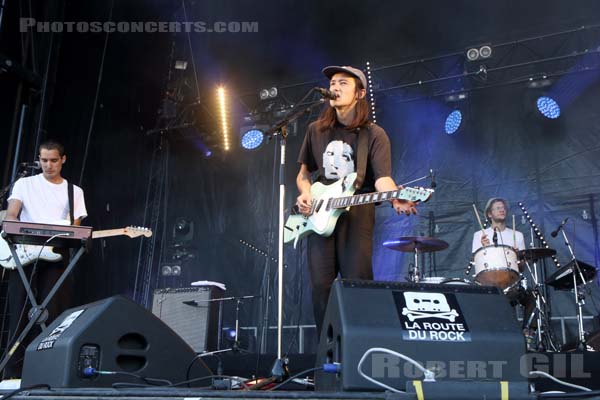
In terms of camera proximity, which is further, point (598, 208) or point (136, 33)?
point (136, 33)

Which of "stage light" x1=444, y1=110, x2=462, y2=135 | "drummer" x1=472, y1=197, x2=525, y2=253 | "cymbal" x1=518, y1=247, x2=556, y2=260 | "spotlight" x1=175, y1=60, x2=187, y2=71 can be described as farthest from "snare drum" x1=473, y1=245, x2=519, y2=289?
"spotlight" x1=175, y1=60, x2=187, y2=71

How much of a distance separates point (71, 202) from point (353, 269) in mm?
2465

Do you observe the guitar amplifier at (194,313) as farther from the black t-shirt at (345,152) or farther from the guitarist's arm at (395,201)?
the guitarist's arm at (395,201)

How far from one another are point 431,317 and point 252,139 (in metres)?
7.96

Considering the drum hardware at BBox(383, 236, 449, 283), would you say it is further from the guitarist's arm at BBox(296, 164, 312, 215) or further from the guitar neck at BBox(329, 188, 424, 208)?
the guitar neck at BBox(329, 188, 424, 208)

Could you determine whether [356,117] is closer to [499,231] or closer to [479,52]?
[499,231]

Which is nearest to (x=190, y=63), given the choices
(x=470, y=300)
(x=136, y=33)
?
(x=136, y=33)

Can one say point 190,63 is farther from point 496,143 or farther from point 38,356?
point 38,356

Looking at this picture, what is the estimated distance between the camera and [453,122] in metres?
8.44

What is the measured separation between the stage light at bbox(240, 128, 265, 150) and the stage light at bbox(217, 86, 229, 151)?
0.29 meters

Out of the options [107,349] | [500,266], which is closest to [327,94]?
[107,349]

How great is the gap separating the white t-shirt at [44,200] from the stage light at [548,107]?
604cm

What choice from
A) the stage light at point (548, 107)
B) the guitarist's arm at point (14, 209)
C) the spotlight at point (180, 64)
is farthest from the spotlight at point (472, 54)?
the guitarist's arm at point (14, 209)

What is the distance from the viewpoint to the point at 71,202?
14.8 feet
